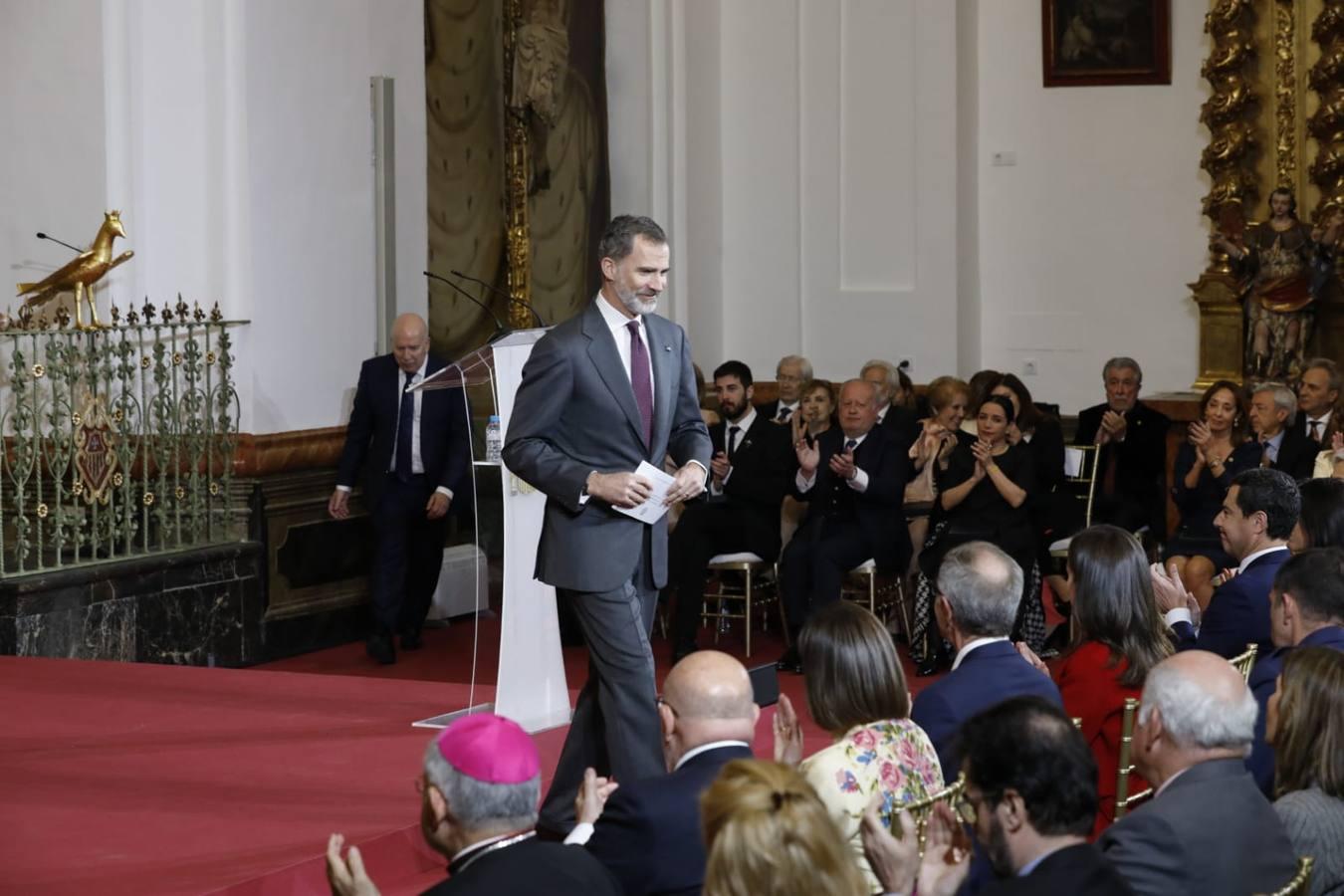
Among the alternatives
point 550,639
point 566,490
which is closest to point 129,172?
point 550,639

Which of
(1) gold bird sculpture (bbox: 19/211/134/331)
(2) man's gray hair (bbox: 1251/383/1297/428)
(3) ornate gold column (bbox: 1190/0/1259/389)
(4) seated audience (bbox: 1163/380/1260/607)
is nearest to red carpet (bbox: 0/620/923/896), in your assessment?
(1) gold bird sculpture (bbox: 19/211/134/331)

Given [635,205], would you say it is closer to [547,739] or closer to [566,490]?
[547,739]

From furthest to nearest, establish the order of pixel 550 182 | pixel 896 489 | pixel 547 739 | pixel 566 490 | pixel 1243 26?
pixel 550 182, pixel 1243 26, pixel 896 489, pixel 547 739, pixel 566 490

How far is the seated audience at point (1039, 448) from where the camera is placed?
855 centimetres

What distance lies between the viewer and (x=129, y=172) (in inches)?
337

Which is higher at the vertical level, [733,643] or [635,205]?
[635,205]

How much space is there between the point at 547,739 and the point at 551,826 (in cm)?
118

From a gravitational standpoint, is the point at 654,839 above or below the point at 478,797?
below

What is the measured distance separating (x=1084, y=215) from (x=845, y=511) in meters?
3.61

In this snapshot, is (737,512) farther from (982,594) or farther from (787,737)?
(787,737)

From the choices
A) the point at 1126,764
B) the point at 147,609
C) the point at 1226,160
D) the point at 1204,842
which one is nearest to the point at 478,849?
the point at 1204,842

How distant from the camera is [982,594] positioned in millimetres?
4148

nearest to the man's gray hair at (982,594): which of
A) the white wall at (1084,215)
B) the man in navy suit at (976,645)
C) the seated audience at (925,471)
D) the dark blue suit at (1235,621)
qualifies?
the man in navy suit at (976,645)

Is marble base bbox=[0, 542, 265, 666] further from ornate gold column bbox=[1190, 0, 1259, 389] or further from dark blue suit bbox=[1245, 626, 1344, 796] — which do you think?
ornate gold column bbox=[1190, 0, 1259, 389]
